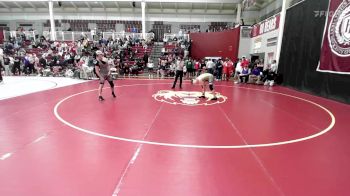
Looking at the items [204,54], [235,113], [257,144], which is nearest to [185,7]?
[204,54]

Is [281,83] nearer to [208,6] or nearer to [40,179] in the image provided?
[40,179]

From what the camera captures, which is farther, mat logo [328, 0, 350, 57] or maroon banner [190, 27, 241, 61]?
maroon banner [190, 27, 241, 61]

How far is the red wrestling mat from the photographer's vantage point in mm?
3162

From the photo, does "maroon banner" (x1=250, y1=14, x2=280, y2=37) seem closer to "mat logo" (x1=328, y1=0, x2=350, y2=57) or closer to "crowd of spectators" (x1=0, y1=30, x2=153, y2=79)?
"mat logo" (x1=328, y1=0, x2=350, y2=57)

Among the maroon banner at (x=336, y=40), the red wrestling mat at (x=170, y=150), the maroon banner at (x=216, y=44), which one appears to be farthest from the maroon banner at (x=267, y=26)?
the red wrestling mat at (x=170, y=150)

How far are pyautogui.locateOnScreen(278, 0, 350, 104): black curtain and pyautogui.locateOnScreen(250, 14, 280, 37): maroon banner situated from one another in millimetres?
1806

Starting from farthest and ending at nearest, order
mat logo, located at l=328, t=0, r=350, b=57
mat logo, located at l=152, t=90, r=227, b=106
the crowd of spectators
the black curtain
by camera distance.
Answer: the crowd of spectators → the black curtain → mat logo, located at l=328, t=0, r=350, b=57 → mat logo, located at l=152, t=90, r=227, b=106

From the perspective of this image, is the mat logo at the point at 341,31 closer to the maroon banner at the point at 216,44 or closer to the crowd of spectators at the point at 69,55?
the maroon banner at the point at 216,44

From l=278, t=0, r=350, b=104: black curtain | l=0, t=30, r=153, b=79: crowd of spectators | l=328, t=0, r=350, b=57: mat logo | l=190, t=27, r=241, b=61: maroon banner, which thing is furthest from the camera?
l=190, t=27, r=241, b=61: maroon banner

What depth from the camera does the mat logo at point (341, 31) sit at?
9.10 m

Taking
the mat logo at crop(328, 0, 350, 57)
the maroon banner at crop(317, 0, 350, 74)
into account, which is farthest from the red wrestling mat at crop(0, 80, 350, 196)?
the mat logo at crop(328, 0, 350, 57)

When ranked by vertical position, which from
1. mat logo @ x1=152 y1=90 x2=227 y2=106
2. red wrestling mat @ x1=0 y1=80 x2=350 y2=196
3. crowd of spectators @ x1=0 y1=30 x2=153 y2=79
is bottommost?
red wrestling mat @ x1=0 y1=80 x2=350 y2=196

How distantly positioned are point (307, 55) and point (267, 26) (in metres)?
6.70

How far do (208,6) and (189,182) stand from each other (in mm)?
27815
